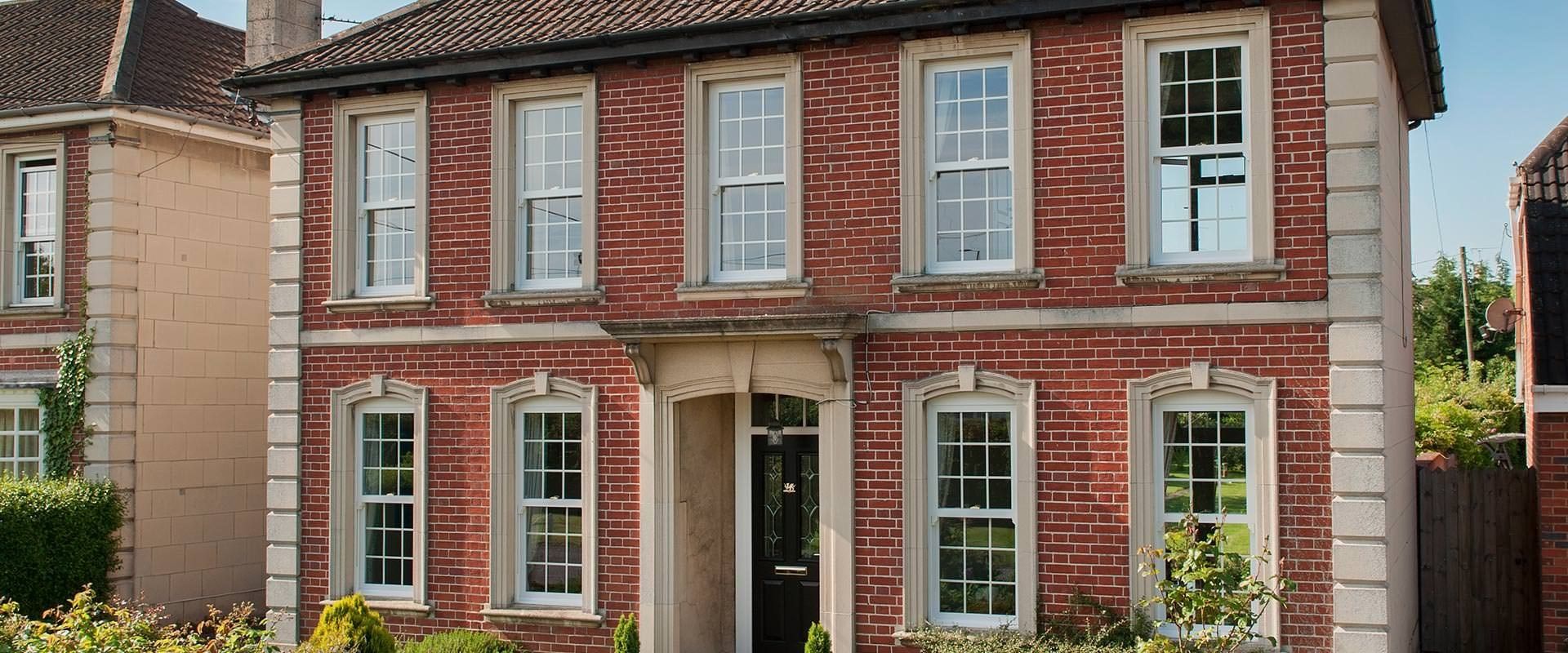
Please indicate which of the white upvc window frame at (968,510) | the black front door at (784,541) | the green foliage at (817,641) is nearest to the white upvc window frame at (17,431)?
the black front door at (784,541)

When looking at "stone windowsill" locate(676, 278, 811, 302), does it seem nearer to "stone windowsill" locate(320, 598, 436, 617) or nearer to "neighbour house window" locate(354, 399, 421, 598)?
"neighbour house window" locate(354, 399, 421, 598)

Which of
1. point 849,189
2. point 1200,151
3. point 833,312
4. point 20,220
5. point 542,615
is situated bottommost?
point 542,615

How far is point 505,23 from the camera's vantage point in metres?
14.6

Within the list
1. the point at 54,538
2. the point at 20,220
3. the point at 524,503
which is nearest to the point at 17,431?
the point at 54,538

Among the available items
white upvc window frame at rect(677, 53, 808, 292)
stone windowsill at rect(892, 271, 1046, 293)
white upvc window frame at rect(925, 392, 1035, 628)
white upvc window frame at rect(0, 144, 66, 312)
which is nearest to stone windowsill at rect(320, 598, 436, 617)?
white upvc window frame at rect(677, 53, 808, 292)

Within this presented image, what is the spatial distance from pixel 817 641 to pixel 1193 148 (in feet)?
18.1

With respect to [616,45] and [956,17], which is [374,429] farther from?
[956,17]

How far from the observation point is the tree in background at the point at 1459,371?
2153 centimetres

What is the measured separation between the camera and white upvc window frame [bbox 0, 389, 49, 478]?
16947 millimetres

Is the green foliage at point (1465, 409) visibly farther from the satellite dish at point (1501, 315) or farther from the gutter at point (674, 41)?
the gutter at point (674, 41)

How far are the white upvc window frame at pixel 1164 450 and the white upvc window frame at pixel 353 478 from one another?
7352 millimetres

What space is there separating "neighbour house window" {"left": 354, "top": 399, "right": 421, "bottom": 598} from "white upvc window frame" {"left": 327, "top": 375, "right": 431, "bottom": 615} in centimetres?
2

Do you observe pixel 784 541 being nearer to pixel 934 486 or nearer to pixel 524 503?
pixel 934 486

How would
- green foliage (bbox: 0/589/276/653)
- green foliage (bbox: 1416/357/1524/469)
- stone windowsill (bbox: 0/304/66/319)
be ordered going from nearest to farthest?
green foliage (bbox: 0/589/276/653) → stone windowsill (bbox: 0/304/66/319) → green foliage (bbox: 1416/357/1524/469)
